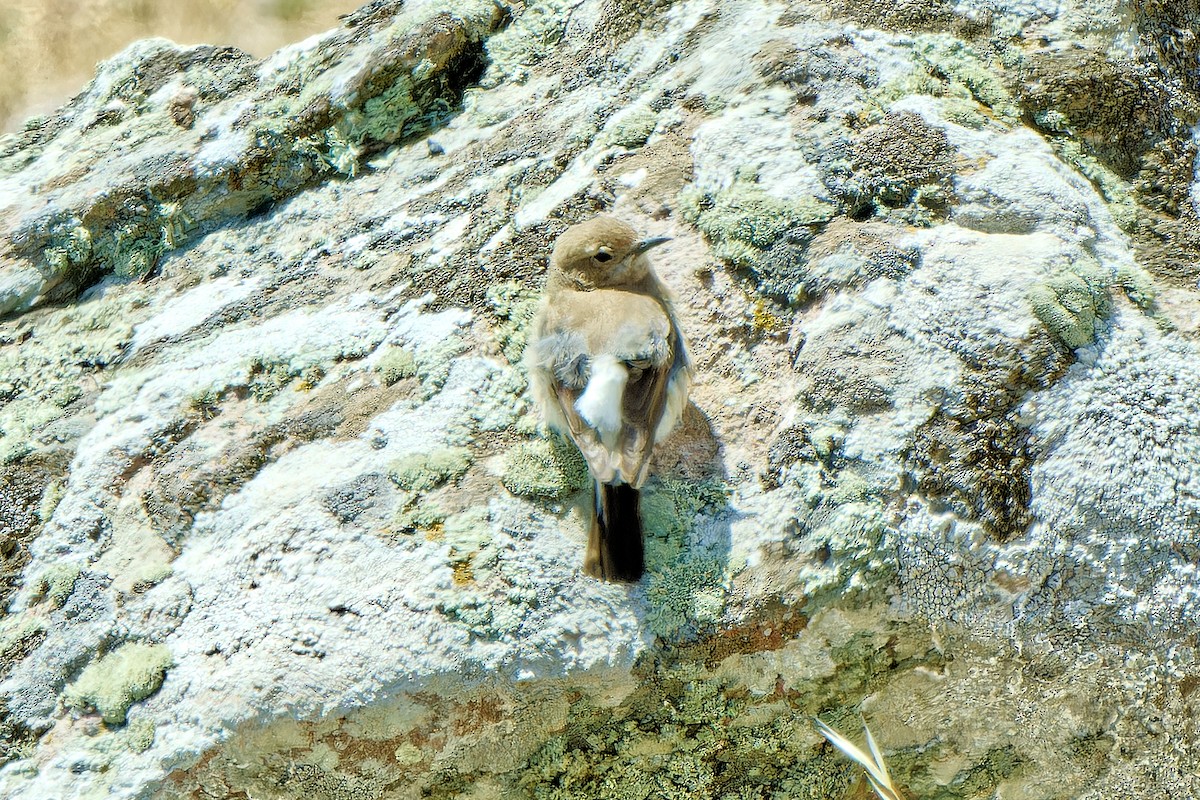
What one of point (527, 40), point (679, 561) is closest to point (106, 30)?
point (527, 40)

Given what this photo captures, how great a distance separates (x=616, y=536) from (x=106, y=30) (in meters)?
5.33

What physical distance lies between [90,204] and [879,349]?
362 centimetres

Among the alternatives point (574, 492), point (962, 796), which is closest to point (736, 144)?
point (574, 492)

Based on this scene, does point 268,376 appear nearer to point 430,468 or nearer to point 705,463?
point 430,468

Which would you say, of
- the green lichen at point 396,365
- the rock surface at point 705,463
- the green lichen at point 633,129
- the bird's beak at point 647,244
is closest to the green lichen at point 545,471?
the rock surface at point 705,463

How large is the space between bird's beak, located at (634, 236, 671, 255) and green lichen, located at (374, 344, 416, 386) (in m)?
0.93

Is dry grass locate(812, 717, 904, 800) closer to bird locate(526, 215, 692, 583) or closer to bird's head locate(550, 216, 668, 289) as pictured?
bird locate(526, 215, 692, 583)

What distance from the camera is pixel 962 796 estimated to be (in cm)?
321

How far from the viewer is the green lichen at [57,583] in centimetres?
348

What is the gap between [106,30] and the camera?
6.37 m

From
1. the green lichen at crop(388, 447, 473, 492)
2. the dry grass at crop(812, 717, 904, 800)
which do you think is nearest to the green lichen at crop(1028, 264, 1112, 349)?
the dry grass at crop(812, 717, 904, 800)

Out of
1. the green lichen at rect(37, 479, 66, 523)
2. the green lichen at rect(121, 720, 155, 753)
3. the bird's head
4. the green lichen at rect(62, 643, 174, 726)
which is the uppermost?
the bird's head

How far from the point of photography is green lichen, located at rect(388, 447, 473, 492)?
336 centimetres

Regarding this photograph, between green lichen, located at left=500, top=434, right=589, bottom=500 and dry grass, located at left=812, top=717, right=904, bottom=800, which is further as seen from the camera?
green lichen, located at left=500, top=434, right=589, bottom=500
